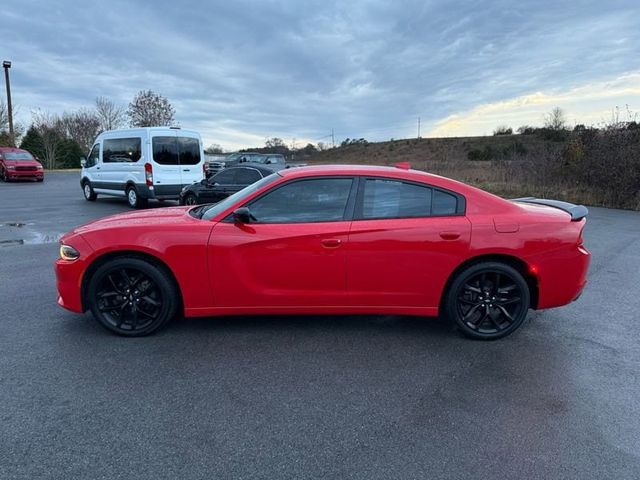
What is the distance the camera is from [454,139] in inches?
2798

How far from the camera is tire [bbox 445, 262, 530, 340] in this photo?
3.86 m

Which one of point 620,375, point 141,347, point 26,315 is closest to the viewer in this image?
point 620,375

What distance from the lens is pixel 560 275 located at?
3.87 m

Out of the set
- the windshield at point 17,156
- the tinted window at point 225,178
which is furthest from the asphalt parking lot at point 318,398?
the windshield at point 17,156

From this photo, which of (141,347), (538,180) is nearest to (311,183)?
(141,347)

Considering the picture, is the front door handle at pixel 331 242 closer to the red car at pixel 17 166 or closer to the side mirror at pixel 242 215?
the side mirror at pixel 242 215

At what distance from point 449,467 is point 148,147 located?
11754mm

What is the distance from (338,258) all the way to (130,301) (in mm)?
1867

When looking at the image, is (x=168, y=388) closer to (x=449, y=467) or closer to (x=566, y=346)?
(x=449, y=467)

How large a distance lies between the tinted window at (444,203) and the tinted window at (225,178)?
837 cm

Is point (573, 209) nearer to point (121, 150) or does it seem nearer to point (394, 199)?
point (394, 199)

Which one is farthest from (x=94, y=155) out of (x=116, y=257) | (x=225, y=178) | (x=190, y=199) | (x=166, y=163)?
(x=116, y=257)

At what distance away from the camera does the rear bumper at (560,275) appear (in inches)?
151

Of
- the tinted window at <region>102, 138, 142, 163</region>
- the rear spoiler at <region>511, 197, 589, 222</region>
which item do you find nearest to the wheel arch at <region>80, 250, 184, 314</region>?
the rear spoiler at <region>511, 197, 589, 222</region>
